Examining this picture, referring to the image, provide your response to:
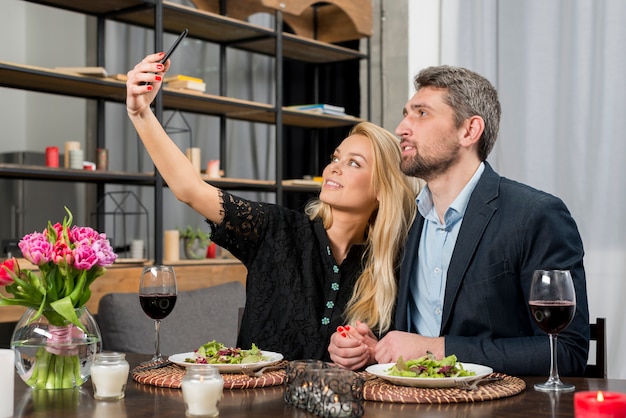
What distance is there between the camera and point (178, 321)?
9.75 feet

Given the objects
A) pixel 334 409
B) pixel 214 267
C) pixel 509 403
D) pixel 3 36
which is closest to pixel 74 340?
pixel 334 409

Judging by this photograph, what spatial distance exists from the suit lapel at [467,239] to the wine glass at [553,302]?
476mm

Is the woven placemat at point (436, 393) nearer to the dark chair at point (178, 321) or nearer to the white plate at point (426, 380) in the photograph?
the white plate at point (426, 380)

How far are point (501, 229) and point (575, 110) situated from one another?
2.32 m

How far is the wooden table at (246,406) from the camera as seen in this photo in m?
1.13

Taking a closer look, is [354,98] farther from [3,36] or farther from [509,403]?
[509,403]

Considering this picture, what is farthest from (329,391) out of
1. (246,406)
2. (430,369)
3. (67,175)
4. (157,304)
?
(67,175)

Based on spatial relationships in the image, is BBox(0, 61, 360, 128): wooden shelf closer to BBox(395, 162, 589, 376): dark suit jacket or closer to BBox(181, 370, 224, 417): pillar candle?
BBox(395, 162, 589, 376): dark suit jacket

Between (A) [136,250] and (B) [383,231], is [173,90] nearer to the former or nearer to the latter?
(A) [136,250]

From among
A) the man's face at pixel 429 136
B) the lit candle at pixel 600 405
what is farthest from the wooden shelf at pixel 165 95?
the lit candle at pixel 600 405

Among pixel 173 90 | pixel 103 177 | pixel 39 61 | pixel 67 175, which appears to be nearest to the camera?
pixel 67 175

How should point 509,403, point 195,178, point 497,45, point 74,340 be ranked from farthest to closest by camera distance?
point 497,45
point 195,178
point 74,340
point 509,403

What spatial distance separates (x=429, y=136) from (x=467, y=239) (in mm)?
339

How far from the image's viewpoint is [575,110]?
388 centimetres
